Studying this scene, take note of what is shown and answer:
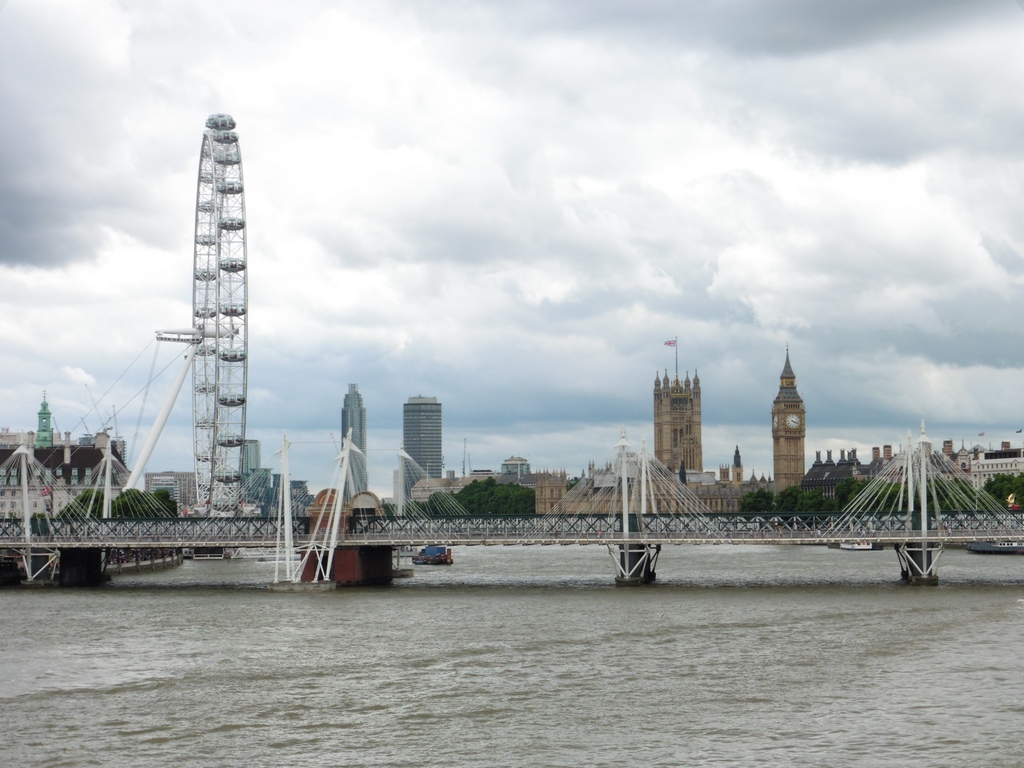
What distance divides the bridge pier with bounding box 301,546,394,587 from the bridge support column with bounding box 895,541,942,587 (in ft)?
97.0

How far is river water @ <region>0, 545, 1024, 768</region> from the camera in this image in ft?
109

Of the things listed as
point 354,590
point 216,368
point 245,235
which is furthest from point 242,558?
point 354,590

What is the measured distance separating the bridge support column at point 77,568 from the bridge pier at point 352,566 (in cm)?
1636

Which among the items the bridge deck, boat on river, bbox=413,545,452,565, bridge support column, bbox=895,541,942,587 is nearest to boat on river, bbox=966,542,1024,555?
the bridge deck

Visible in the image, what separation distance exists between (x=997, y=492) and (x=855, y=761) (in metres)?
139

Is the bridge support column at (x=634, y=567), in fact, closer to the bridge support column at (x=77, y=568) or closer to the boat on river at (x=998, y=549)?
the bridge support column at (x=77, y=568)

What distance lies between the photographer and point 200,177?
123000 millimetres

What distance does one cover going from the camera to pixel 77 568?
87312 mm

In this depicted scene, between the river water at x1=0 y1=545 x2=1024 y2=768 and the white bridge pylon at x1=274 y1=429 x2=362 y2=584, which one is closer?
the river water at x1=0 y1=545 x2=1024 y2=768

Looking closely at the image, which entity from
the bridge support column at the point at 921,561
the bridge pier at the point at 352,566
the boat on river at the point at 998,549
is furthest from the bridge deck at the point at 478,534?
the boat on river at the point at 998,549

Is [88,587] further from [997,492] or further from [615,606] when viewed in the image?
[997,492]

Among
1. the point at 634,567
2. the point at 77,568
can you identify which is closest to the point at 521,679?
the point at 634,567

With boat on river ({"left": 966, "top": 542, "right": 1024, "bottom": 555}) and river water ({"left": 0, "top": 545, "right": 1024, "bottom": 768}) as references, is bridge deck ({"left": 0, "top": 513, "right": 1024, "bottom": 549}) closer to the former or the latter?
river water ({"left": 0, "top": 545, "right": 1024, "bottom": 768})

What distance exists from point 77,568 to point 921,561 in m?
49.0
